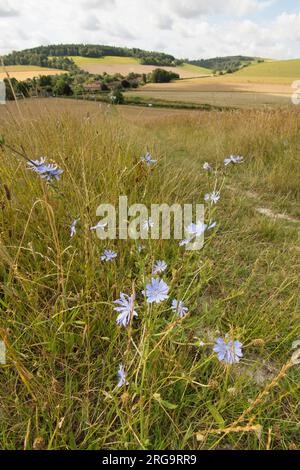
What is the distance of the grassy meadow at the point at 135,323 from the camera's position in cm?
91

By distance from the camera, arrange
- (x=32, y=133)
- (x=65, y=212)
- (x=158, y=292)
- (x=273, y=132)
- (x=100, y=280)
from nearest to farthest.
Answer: (x=158, y=292) < (x=100, y=280) < (x=65, y=212) < (x=32, y=133) < (x=273, y=132)

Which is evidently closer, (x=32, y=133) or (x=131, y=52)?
(x=32, y=133)

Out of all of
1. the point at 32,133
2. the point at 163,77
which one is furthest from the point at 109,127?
the point at 163,77

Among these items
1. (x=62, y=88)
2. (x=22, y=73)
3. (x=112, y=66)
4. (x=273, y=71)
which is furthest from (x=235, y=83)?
(x=62, y=88)

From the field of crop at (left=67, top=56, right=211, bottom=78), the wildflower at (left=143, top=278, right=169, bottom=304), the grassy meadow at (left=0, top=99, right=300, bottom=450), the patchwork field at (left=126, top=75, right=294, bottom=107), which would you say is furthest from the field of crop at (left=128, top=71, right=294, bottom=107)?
the wildflower at (left=143, top=278, right=169, bottom=304)

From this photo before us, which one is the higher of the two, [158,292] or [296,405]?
[158,292]

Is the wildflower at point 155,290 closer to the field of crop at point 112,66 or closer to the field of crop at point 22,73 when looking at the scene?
the field of crop at point 22,73

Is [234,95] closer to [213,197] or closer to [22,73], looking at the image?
[22,73]

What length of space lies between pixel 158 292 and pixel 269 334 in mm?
701

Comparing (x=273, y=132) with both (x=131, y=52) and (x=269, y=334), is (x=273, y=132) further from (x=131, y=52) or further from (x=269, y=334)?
(x=131, y=52)

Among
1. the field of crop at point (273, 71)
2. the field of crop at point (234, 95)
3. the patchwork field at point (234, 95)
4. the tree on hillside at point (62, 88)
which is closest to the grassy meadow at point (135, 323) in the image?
the tree on hillside at point (62, 88)

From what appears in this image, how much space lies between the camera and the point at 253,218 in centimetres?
248

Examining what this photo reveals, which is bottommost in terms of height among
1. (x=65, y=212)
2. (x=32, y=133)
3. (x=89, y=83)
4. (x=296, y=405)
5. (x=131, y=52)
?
(x=296, y=405)

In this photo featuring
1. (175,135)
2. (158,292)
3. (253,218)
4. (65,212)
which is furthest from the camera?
(175,135)
